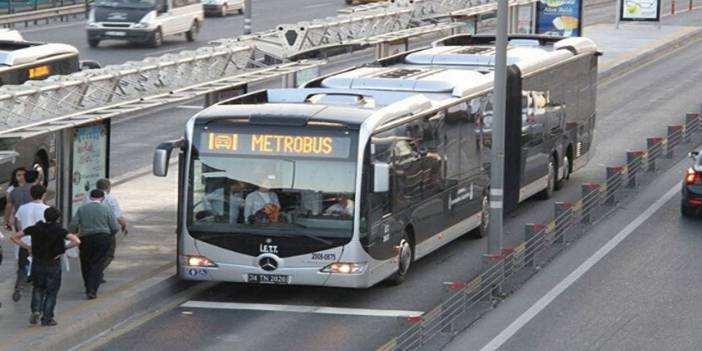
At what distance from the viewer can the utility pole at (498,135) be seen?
22281mm

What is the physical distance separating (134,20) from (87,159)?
112 feet

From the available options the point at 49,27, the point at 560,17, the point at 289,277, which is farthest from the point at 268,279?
the point at 49,27

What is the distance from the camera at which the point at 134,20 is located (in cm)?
5684

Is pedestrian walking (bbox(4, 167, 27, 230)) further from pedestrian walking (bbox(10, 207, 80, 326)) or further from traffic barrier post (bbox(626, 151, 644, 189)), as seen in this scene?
traffic barrier post (bbox(626, 151, 644, 189))

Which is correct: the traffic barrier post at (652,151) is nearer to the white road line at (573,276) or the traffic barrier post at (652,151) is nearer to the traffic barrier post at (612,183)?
the white road line at (573,276)

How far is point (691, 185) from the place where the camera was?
26969 millimetres

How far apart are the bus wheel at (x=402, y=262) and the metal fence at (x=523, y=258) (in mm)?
857

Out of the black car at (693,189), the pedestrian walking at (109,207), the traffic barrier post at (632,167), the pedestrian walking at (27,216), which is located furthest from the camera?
the traffic barrier post at (632,167)

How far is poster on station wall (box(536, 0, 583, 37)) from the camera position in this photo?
171 feet

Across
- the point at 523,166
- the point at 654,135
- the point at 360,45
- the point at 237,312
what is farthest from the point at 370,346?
the point at 654,135

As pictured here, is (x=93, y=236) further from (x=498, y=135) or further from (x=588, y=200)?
(x=588, y=200)

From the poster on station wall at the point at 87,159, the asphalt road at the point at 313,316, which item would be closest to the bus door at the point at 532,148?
the asphalt road at the point at 313,316

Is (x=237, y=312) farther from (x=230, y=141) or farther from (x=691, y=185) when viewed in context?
(x=691, y=185)

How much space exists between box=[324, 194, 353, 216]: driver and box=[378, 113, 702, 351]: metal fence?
5.36 ft
